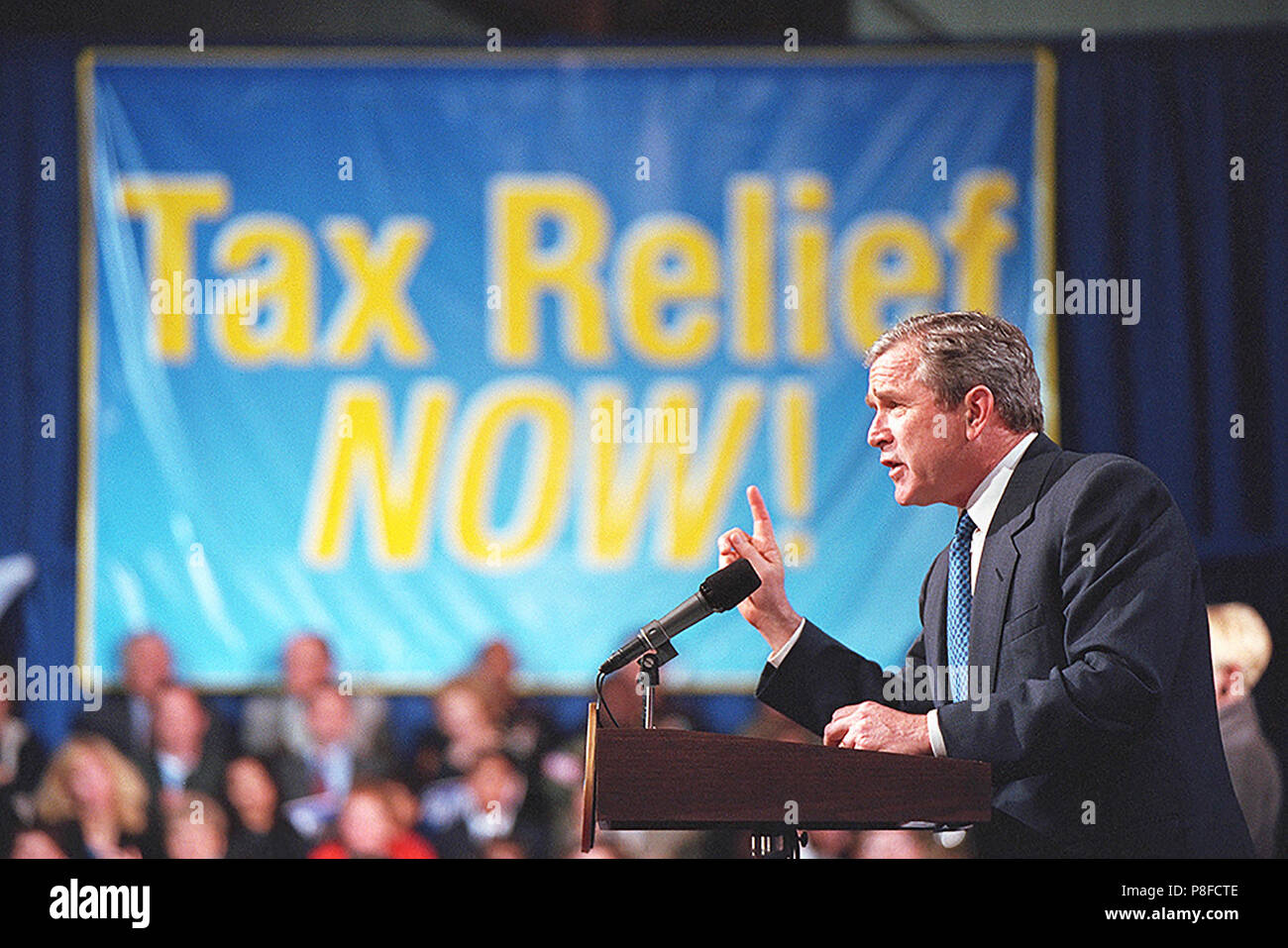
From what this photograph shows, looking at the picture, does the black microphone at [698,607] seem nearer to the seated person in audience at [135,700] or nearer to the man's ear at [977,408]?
the man's ear at [977,408]

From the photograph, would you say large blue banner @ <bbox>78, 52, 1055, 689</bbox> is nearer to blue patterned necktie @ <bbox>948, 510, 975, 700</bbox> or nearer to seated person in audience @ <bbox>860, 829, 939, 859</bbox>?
seated person in audience @ <bbox>860, 829, 939, 859</bbox>

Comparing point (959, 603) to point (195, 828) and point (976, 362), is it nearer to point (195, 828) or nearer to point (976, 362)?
point (976, 362)

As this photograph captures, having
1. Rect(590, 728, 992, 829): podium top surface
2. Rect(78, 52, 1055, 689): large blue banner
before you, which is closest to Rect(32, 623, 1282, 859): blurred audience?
Rect(78, 52, 1055, 689): large blue banner

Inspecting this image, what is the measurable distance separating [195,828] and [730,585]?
11.9 feet

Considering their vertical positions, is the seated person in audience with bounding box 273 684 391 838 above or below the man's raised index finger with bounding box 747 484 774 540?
below

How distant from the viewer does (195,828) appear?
203 inches

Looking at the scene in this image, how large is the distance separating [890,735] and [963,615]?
0.38 m

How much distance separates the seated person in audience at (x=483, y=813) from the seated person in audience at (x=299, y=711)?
0.30 m

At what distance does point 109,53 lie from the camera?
5.63m

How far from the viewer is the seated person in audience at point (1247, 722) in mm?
4928

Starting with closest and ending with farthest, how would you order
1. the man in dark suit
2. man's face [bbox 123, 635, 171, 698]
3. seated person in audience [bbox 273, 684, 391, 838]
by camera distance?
the man in dark suit, seated person in audience [bbox 273, 684, 391, 838], man's face [bbox 123, 635, 171, 698]

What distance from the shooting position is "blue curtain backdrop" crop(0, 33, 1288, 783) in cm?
542

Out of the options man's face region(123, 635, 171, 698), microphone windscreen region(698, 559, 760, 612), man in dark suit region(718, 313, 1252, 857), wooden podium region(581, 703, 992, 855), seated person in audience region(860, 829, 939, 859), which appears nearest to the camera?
wooden podium region(581, 703, 992, 855)

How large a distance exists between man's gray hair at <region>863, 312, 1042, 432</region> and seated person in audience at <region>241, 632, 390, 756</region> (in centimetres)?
345
